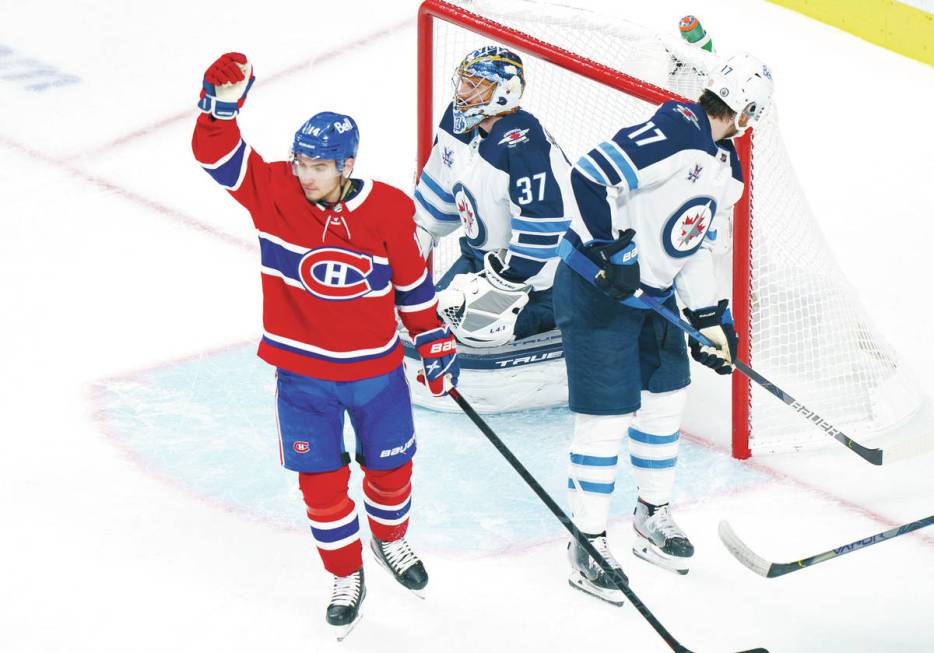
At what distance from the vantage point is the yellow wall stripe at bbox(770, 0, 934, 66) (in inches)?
244

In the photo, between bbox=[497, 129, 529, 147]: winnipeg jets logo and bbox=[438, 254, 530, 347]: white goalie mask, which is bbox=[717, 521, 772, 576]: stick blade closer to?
bbox=[438, 254, 530, 347]: white goalie mask

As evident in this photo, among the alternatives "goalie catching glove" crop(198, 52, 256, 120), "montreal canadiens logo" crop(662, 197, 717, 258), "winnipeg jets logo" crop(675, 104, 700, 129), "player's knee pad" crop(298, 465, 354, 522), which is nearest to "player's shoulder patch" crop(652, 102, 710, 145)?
"winnipeg jets logo" crop(675, 104, 700, 129)

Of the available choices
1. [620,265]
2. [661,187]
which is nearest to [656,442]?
[620,265]

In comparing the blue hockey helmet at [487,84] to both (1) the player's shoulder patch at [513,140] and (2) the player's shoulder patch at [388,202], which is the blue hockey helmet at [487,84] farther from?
(2) the player's shoulder patch at [388,202]

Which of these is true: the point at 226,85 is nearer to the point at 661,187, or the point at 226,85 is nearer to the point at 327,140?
the point at 327,140

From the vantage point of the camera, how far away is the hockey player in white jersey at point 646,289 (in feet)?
9.87

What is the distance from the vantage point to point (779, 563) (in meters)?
3.30

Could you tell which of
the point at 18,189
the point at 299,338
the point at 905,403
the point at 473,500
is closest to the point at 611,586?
the point at 473,500

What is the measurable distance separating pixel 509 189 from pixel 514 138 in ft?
0.43

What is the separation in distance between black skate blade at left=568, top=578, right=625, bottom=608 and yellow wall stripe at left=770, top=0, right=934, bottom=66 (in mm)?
3813

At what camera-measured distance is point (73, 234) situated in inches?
195

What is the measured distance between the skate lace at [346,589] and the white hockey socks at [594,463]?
54cm

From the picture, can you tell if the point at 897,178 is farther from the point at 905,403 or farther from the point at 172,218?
the point at 172,218

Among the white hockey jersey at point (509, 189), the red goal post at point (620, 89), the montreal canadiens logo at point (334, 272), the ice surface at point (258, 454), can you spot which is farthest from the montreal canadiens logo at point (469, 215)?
the montreal canadiens logo at point (334, 272)
